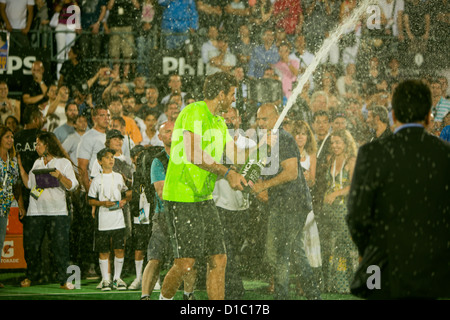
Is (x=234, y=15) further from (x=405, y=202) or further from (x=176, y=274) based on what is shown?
(x=405, y=202)

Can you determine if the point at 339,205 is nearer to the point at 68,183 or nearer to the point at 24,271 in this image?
the point at 68,183

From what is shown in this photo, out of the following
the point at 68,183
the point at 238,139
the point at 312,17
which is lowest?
the point at 68,183

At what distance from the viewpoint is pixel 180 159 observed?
475cm

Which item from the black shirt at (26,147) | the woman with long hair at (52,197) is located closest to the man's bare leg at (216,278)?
the woman with long hair at (52,197)

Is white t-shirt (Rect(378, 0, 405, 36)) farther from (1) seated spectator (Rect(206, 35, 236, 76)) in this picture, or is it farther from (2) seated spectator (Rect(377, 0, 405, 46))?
(1) seated spectator (Rect(206, 35, 236, 76))

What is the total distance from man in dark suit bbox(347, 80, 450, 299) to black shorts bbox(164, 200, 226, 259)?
6.02ft

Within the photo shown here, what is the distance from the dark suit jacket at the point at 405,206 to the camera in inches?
117

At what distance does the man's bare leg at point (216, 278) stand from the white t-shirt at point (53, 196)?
2104 millimetres

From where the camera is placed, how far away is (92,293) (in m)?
6.09

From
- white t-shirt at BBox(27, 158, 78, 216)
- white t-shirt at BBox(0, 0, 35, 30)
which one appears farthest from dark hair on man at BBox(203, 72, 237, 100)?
white t-shirt at BBox(0, 0, 35, 30)

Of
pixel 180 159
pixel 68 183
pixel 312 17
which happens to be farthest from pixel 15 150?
pixel 312 17

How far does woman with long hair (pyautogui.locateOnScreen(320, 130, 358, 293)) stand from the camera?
6.09 metres
